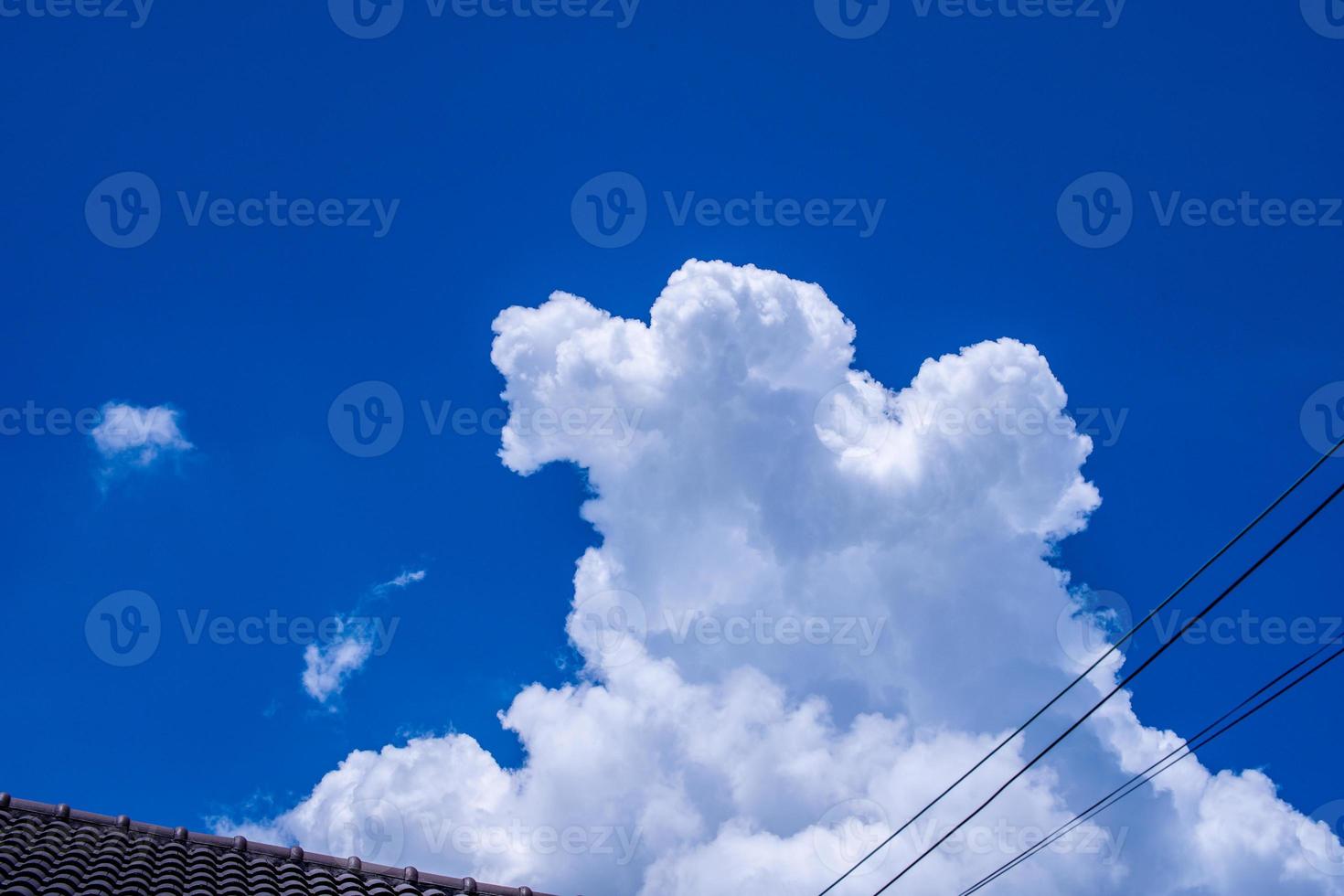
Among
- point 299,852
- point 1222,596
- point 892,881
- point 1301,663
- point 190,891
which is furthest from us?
point 299,852

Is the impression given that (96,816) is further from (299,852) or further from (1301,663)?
(1301,663)

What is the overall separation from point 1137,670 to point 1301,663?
1730 millimetres

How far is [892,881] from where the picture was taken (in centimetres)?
1149

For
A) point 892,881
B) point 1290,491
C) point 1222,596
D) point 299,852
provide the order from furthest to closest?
1. point 299,852
2. point 892,881
3. point 1222,596
4. point 1290,491

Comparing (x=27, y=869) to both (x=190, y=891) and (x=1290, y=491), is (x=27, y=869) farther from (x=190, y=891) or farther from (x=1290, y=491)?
(x=1290, y=491)

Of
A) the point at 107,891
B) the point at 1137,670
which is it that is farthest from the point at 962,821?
the point at 107,891

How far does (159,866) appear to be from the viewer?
11.3 m

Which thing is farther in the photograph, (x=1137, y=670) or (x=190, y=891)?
(x=190, y=891)

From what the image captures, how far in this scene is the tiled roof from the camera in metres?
10.4

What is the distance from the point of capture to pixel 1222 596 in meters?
9.28

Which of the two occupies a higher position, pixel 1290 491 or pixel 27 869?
pixel 1290 491

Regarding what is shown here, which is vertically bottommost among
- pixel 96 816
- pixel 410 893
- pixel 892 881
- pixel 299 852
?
pixel 892 881

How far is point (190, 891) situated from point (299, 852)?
1.94 metres

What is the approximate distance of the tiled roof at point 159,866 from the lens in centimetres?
1035
